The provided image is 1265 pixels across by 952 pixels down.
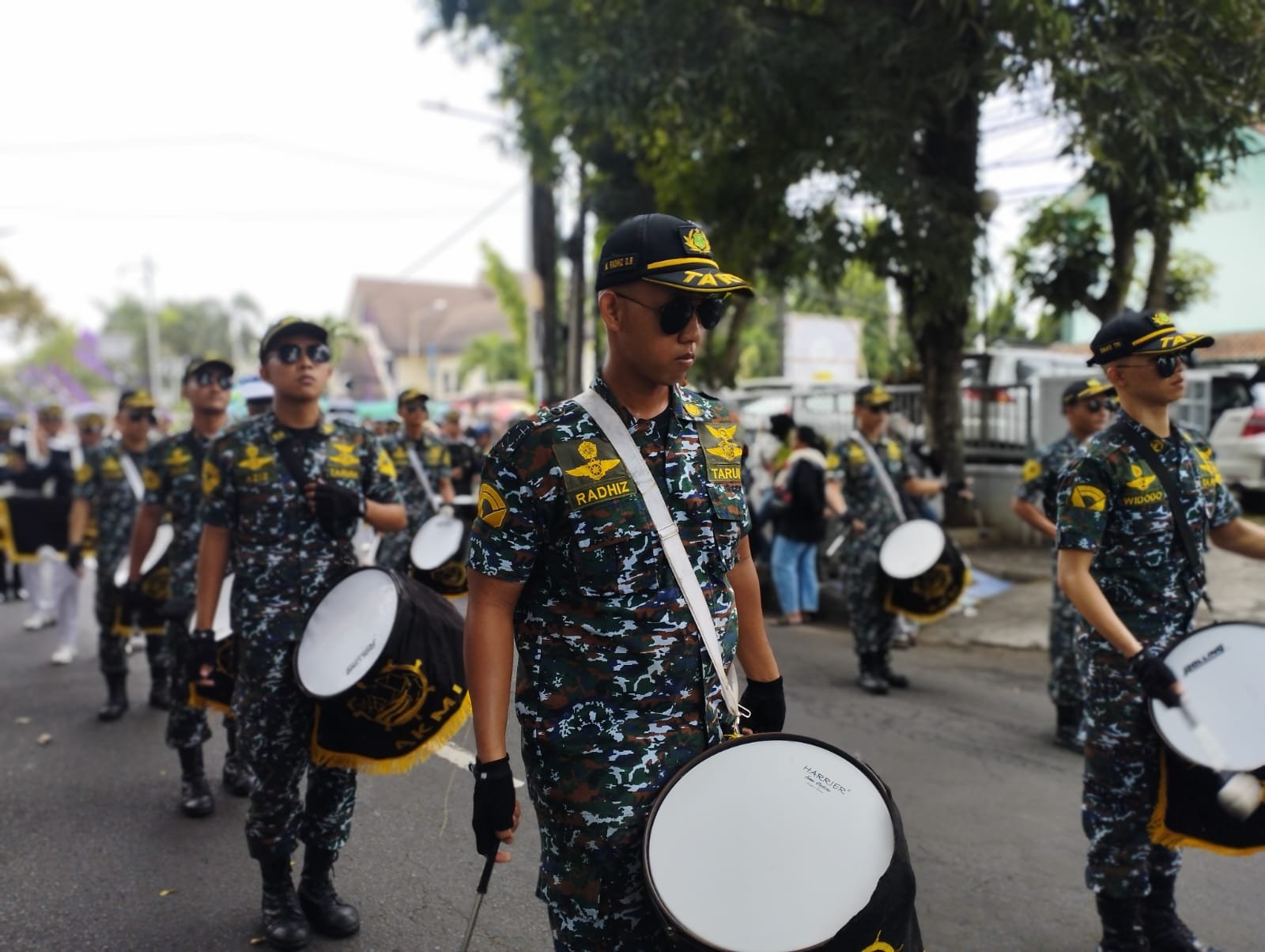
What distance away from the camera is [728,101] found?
30.5ft

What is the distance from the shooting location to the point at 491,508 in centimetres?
218

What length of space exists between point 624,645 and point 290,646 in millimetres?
1711

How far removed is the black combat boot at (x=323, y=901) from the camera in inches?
139

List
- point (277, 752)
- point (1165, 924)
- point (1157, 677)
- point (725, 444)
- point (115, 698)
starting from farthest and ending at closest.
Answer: point (115, 698), point (277, 752), point (1165, 924), point (1157, 677), point (725, 444)

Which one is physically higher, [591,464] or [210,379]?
[210,379]

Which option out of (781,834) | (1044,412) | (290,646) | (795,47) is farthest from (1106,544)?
(1044,412)

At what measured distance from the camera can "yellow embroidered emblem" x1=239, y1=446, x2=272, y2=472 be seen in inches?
139

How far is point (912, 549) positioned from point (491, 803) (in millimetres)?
4815

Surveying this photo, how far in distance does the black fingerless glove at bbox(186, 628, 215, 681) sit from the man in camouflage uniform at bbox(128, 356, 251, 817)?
1.34 metres

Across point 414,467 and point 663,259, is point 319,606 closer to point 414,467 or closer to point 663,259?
point 663,259

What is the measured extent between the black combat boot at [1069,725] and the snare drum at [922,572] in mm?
1015

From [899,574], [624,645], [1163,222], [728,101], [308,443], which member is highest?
A: [728,101]

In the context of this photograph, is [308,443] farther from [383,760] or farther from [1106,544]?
[1106,544]

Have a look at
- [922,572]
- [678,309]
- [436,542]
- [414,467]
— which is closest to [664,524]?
[678,309]
